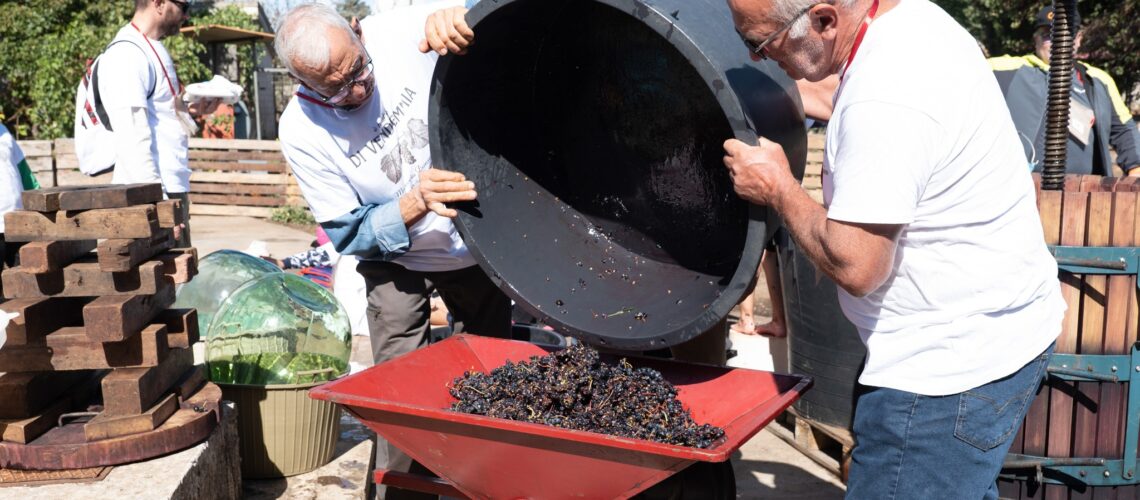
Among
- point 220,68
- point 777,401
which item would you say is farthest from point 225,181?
point 777,401

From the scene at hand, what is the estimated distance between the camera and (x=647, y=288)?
8.18ft

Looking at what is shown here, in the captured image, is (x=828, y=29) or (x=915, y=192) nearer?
(x=915, y=192)

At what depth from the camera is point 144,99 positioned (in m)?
4.75

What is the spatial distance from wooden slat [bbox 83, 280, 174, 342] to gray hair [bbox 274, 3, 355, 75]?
31.8 inches

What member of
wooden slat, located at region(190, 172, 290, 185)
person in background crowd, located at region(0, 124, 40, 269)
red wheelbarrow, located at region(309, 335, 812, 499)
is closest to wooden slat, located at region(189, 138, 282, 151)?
wooden slat, located at region(190, 172, 290, 185)

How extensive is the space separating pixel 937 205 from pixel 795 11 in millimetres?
465

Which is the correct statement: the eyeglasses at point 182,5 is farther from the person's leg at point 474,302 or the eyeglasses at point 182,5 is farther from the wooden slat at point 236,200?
the wooden slat at point 236,200

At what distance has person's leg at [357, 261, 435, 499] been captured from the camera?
330 centimetres

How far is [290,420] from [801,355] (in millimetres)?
2087

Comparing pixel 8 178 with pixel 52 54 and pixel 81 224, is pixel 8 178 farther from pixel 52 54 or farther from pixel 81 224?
pixel 52 54

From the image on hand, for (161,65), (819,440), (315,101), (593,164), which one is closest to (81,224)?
(315,101)

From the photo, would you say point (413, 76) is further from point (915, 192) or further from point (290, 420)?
point (915, 192)

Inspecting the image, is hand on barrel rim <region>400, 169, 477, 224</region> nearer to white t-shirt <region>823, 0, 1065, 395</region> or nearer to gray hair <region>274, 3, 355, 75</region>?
gray hair <region>274, 3, 355, 75</region>

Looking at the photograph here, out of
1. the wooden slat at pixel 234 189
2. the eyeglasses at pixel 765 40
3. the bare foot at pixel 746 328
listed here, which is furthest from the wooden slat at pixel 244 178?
the eyeglasses at pixel 765 40
